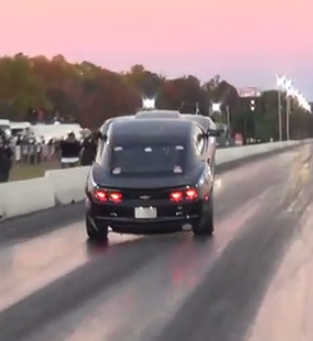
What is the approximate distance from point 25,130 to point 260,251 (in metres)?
74.9

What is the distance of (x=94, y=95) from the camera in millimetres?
142250

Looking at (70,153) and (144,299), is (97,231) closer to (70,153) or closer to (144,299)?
(144,299)

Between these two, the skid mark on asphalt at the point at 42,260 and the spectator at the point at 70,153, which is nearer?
the skid mark on asphalt at the point at 42,260

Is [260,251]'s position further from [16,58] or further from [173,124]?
[16,58]

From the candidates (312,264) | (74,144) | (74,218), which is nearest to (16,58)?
(74,144)

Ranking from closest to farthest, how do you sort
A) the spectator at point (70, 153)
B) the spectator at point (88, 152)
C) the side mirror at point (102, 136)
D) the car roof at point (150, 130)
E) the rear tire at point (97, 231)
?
1. the rear tire at point (97, 231)
2. the car roof at point (150, 130)
3. the side mirror at point (102, 136)
4. the spectator at point (88, 152)
5. the spectator at point (70, 153)

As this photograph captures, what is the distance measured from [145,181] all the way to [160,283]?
5.13 meters

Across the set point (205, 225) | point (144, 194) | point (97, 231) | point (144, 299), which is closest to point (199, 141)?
point (205, 225)

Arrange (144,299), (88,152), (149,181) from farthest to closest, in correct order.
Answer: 1. (88,152)
2. (149,181)
3. (144,299)

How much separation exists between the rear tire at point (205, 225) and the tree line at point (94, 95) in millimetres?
103415

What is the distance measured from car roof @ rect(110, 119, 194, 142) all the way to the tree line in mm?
102477

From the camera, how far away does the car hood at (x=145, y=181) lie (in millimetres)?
17734

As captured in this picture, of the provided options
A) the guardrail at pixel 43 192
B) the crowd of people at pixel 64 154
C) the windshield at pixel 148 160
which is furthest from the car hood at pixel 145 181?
the guardrail at pixel 43 192

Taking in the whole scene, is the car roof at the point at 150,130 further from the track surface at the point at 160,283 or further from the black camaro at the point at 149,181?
the track surface at the point at 160,283
